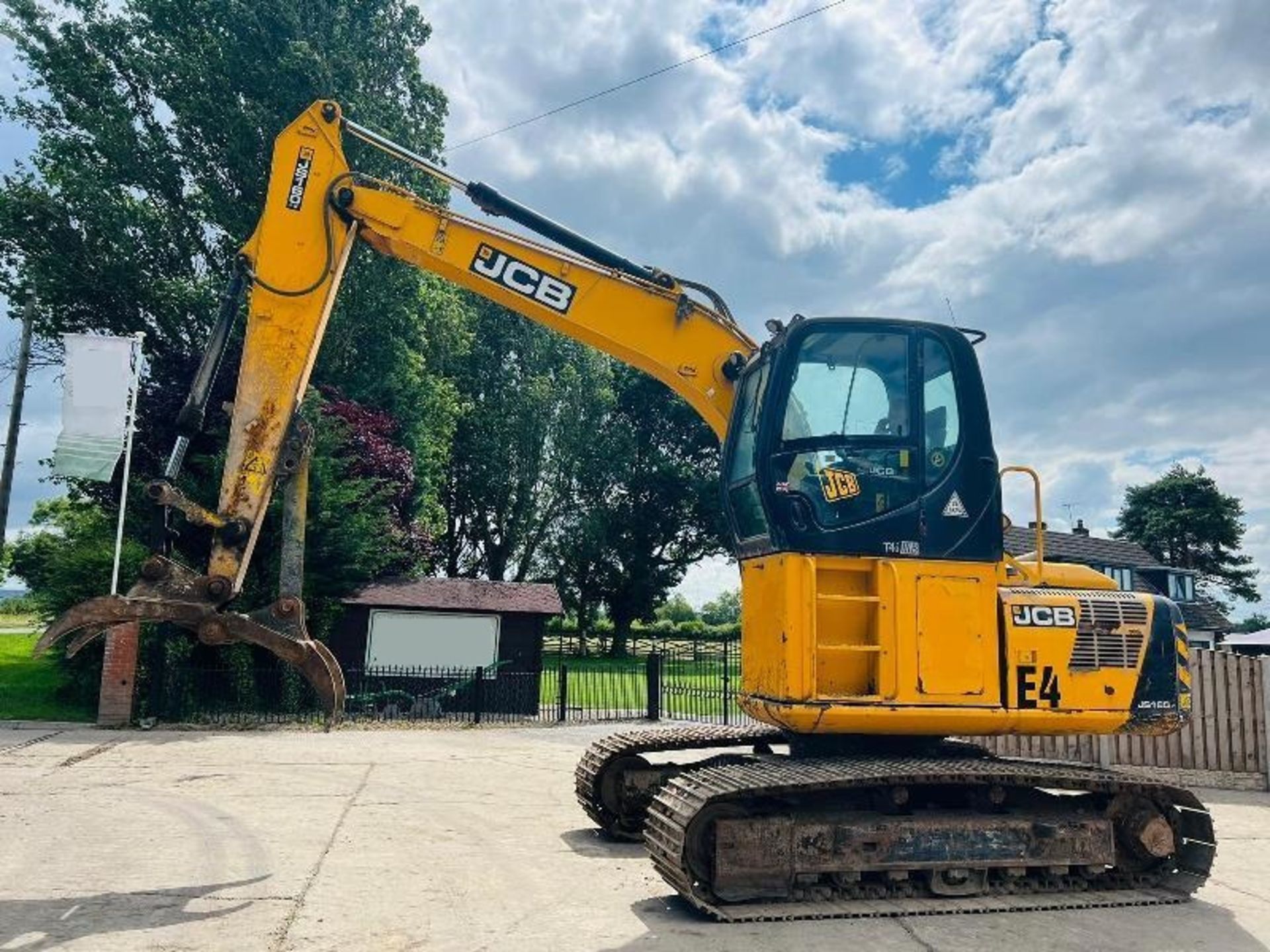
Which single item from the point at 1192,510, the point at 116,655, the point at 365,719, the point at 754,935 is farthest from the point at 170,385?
the point at 1192,510

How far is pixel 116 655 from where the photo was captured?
15477 mm

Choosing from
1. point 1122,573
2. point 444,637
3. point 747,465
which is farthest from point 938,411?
point 1122,573

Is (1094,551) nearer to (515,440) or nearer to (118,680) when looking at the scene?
(515,440)

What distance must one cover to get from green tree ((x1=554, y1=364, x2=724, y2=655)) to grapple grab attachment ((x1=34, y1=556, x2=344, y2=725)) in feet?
118

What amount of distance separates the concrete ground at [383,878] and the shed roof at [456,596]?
9.20 m

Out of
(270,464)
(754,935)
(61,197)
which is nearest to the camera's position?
(754,935)

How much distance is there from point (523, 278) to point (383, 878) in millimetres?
4513

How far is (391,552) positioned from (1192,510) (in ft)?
226

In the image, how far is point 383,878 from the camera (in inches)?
246

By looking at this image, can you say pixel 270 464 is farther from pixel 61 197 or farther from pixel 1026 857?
pixel 61 197

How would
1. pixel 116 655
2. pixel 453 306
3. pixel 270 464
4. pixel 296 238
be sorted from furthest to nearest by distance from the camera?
pixel 453 306 → pixel 116 655 → pixel 296 238 → pixel 270 464

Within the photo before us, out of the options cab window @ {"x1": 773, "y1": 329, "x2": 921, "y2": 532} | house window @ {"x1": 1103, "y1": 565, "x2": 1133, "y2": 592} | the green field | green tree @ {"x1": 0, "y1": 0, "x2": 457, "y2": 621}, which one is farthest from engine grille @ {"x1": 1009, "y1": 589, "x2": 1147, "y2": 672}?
house window @ {"x1": 1103, "y1": 565, "x2": 1133, "y2": 592}

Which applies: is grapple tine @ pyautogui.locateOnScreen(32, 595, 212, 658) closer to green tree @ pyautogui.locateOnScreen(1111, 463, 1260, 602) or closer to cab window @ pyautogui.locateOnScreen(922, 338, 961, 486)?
cab window @ pyautogui.locateOnScreen(922, 338, 961, 486)

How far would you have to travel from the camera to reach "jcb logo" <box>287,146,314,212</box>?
7.38m
